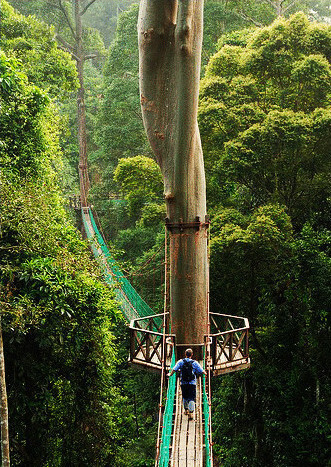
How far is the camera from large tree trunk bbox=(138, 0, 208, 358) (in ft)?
15.9

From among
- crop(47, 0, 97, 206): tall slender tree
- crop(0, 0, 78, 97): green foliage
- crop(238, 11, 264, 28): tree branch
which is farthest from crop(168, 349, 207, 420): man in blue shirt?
crop(47, 0, 97, 206): tall slender tree

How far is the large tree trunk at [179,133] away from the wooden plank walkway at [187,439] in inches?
37.2

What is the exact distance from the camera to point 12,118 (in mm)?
6852

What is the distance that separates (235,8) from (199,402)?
1138 cm

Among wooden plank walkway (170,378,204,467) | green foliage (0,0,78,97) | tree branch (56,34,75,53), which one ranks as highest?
tree branch (56,34,75,53)

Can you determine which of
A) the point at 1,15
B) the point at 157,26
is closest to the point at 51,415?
the point at 157,26

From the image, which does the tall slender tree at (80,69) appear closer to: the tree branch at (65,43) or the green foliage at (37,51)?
the tree branch at (65,43)

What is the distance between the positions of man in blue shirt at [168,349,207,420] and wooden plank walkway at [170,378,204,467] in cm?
8

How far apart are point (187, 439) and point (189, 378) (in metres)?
0.46

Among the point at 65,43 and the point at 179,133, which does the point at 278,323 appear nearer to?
the point at 179,133

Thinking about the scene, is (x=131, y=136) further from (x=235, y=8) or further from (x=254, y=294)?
(x=254, y=294)

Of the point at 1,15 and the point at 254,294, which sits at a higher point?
the point at 1,15

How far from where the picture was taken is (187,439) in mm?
3971

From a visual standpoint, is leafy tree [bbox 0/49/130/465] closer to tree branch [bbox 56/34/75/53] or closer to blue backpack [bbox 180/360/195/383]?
blue backpack [bbox 180/360/195/383]
